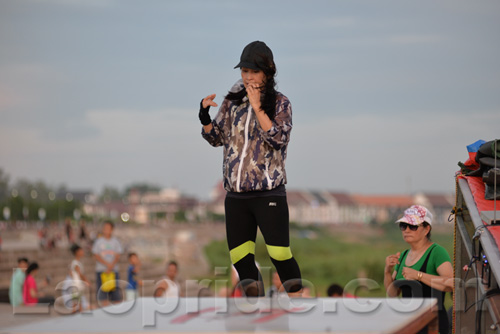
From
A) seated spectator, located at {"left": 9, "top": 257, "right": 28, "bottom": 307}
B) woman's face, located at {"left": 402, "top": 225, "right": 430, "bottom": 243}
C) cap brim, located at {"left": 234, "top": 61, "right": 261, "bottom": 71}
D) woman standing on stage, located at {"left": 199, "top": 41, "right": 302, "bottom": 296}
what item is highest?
cap brim, located at {"left": 234, "top": 61, "right": 261, "bottom": 71}

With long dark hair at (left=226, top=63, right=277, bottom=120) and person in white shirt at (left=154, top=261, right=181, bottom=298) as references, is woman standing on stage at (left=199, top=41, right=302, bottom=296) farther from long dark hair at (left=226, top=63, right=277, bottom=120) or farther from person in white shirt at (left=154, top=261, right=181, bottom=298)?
person in white shirt at (left=154, top=261, right=181, bottom=298)

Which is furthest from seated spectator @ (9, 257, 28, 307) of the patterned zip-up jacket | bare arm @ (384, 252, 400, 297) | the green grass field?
the patterned zip-up jacket

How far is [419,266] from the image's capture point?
225 inches

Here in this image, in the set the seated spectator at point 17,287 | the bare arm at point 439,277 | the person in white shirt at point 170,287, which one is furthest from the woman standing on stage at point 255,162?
the seated spectator at point 17,287

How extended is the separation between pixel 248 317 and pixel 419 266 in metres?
2.51

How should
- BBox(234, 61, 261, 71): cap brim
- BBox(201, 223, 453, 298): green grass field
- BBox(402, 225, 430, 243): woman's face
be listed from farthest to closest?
BBox(201, 223, 453, 298): green grass field, BBox(402, 225, 430, 243): woman's face, BBox(234, 61, 261, 71): cap brim

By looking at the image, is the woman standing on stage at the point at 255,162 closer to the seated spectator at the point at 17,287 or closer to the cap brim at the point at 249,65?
the cap brim at the point at 249,65

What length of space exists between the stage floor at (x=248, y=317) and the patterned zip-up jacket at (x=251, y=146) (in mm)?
1014

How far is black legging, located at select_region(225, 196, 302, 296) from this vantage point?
5023 mm

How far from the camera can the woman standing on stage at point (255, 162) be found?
16.4 ft

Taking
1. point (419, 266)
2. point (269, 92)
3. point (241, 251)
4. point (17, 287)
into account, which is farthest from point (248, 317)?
point (17, 287)

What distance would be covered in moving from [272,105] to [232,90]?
378mm

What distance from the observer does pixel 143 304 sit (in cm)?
400

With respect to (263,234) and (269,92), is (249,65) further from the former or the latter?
(263,234)
